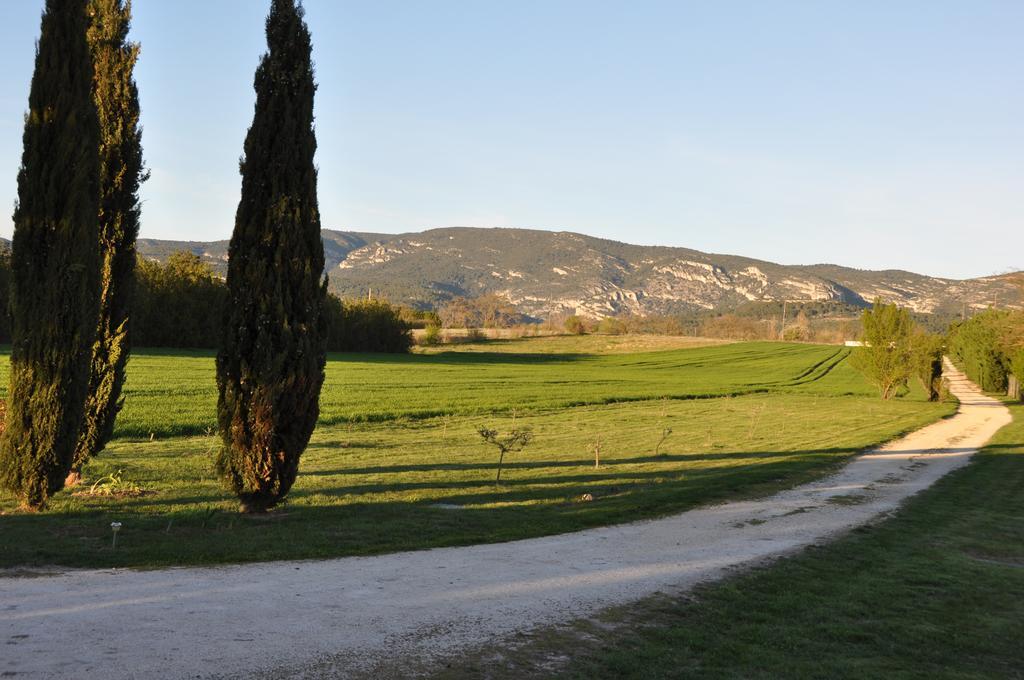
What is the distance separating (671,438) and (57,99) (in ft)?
69.5

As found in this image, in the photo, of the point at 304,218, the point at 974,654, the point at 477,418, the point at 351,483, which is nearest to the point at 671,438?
the point at 477,418

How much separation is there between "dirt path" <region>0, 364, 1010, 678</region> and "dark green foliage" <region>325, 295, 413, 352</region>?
7361 centimetres

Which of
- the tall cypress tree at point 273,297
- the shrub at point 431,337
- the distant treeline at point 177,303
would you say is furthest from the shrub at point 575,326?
the tall cypress tree at point 273,297

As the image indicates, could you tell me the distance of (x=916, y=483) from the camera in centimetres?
1912

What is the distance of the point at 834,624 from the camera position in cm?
831

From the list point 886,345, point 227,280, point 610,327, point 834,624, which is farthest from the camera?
point 610,327

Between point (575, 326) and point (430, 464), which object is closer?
point (430, 464)

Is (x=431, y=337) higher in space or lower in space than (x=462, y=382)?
higher

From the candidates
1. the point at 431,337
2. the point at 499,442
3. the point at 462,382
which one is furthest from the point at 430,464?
the point at 431,337

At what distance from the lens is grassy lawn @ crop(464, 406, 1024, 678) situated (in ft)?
22.6

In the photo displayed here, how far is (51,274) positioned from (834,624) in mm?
10945

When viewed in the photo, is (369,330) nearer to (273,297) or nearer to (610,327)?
(610,327)

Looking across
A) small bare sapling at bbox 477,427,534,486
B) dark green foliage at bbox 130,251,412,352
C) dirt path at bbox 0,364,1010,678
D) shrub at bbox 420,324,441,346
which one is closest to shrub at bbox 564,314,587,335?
shrub at bbox 420,324,441,346

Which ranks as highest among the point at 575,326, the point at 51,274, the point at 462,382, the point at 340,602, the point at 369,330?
the point at 575,326
